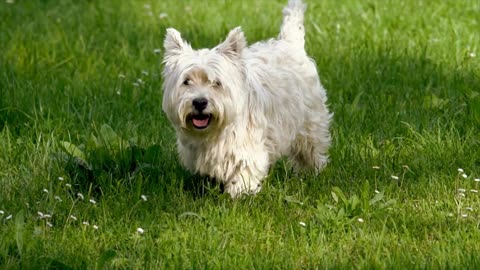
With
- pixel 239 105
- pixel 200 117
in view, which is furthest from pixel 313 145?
pixel 200 117

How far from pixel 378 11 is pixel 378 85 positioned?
2406mm

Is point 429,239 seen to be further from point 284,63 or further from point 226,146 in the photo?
point 284,63

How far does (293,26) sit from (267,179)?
1265 millimetres

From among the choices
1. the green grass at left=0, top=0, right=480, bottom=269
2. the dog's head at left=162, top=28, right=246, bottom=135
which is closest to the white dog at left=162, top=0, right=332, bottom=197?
the dog's head at left=162, top=28, right=246, bottom=135

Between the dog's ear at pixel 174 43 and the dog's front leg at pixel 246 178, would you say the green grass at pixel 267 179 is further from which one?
the dog's ear at pixel 174 43

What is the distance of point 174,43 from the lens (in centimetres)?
625

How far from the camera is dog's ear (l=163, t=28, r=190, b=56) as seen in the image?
6230 mm

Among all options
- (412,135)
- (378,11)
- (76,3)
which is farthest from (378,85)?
(76,3)

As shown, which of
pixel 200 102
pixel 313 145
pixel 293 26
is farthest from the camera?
pixel 293 26

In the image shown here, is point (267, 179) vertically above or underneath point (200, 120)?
underneath

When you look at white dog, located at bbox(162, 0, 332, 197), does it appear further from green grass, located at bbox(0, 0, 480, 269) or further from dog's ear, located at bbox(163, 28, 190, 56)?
green grass, located at bbox(0, 0, 480, 269)

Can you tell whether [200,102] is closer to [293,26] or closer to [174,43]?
[174,43]

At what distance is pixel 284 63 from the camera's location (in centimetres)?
691

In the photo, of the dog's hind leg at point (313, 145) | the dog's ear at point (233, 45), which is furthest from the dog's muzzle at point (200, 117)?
the dog's hind leg at point (313, 145)
